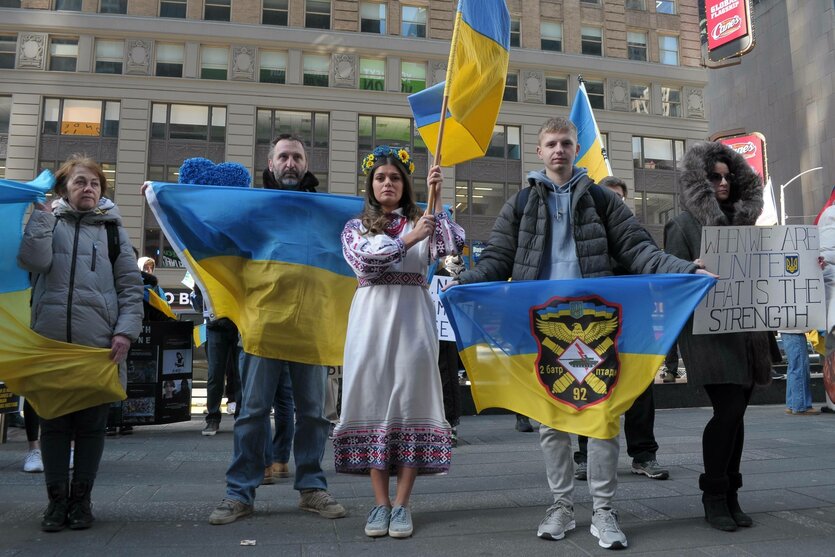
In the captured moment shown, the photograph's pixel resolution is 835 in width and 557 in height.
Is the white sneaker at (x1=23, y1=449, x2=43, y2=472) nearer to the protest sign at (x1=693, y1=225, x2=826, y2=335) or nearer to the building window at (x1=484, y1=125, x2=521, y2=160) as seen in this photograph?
the protest sign at (x1=693, y1=225, x2=826, y2=335)

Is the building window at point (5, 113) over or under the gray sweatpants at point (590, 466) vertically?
over

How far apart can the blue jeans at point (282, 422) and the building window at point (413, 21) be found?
28.8m

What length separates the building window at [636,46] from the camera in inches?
1319

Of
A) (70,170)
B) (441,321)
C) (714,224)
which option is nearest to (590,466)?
(714,224)

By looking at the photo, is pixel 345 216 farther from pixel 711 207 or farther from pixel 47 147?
pixel 47 147

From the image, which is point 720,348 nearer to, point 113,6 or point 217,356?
point 217,356

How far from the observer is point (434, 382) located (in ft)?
11.7

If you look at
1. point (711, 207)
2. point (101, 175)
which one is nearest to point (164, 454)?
point (101, 175)

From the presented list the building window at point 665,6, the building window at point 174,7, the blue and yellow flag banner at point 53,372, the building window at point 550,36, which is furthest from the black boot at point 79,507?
the building window at point 665,6

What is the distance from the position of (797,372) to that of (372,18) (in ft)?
87.9

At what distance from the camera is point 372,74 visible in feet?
98.4

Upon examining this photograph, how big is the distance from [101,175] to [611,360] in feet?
10.8

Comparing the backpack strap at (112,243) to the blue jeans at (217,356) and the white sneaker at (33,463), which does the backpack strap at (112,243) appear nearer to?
the white sneaker at (33,463)

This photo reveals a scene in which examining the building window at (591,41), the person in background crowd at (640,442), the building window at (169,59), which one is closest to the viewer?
the person in background crowd at (640,442)
